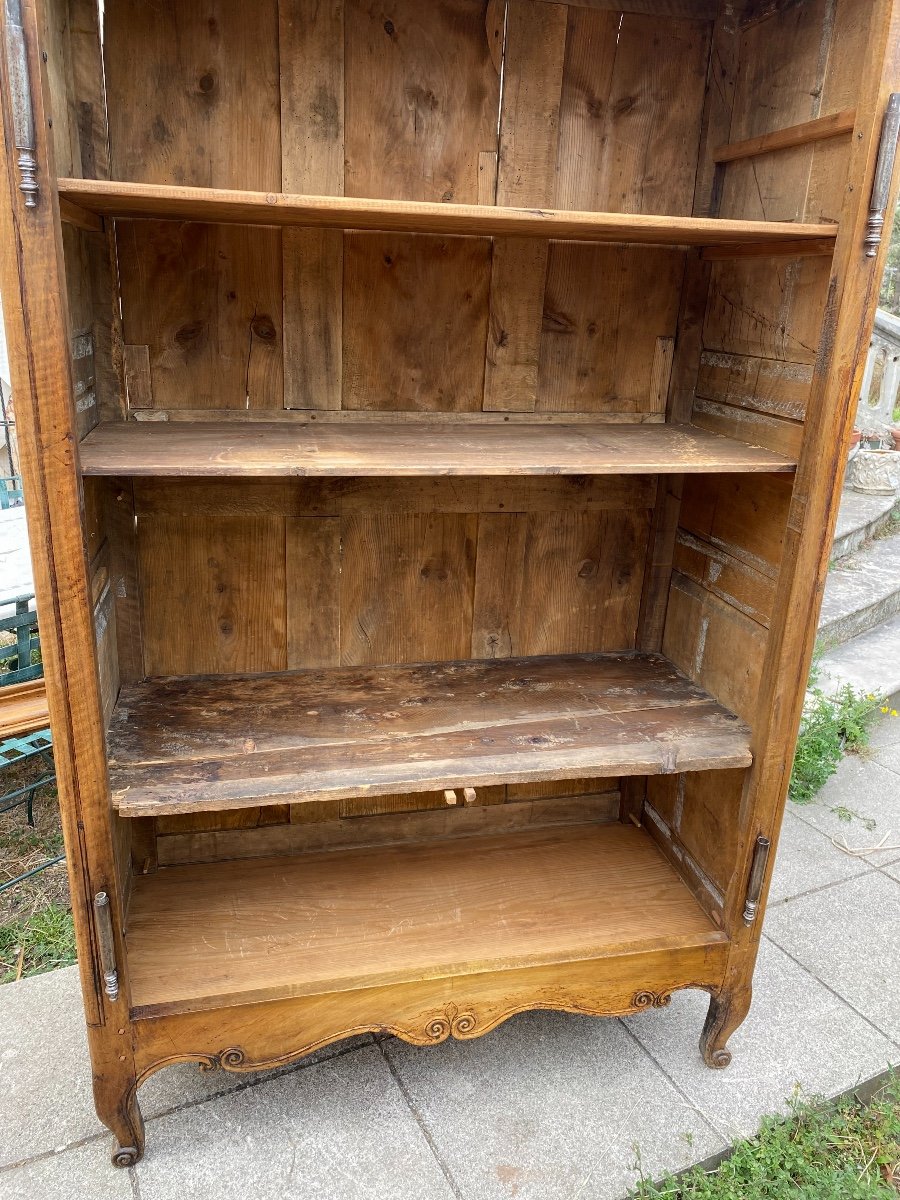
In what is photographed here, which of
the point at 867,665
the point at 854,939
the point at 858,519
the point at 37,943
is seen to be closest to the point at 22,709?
the point at 37,943

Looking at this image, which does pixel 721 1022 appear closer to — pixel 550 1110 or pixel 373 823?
pixel 550 1110

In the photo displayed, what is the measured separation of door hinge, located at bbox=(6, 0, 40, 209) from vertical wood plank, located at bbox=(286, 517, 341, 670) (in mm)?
837

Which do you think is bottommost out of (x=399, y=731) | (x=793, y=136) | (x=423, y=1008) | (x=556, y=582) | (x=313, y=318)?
(x=423, y=1008)

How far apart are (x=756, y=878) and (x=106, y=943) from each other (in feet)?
4.03

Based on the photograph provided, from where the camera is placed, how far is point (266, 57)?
1585mm

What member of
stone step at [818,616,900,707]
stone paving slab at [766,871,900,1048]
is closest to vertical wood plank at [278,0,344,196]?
stone paving slab at [766,871,900,1048]

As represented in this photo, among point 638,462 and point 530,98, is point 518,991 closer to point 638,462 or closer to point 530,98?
point 638,462

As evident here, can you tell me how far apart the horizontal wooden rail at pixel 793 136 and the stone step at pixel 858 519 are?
114 inches

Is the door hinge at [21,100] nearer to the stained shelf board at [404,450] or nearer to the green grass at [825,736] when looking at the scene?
the stained shelf board at [404,450]

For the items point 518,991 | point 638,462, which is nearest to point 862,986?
point 518,991

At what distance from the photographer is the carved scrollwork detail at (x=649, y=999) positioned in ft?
6.02

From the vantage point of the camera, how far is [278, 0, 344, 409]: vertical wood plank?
159 cm

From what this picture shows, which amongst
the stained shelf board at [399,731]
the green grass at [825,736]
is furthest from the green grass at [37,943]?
the green grass at [825,736]

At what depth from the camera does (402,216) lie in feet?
4.40
